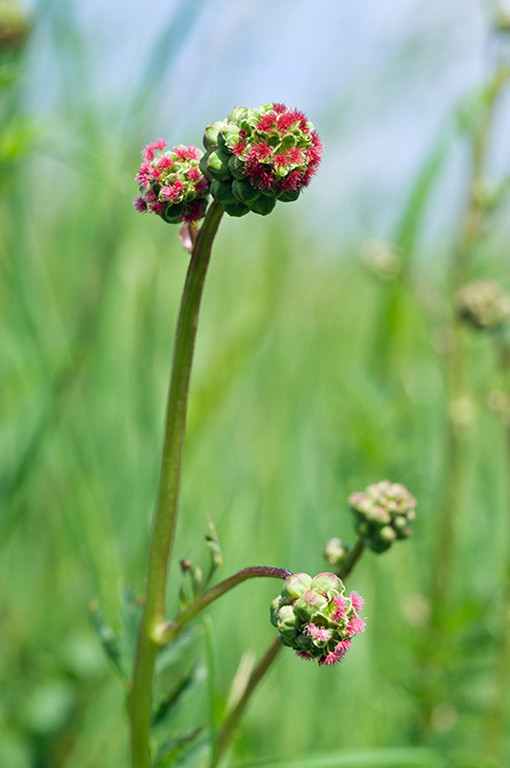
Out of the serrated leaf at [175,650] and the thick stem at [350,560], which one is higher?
the thick stem at [350,560]

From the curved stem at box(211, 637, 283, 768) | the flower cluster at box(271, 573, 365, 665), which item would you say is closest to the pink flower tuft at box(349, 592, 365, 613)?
the flower cluster at box(271, 573, 365, 665)

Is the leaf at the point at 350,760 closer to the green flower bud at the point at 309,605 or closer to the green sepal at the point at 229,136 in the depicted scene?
the green flower bud at the point at 309,605

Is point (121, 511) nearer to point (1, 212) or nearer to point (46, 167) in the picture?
point (1, 212)

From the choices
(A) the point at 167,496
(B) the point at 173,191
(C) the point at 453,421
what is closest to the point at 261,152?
(B) the point at 173,191

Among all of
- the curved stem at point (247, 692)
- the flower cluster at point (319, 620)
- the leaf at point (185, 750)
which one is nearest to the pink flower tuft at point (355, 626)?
the flower cluster at point (319, 620)

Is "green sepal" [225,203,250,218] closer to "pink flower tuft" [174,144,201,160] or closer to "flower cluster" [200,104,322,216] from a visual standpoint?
"flower cluster" [200,104,322,216]

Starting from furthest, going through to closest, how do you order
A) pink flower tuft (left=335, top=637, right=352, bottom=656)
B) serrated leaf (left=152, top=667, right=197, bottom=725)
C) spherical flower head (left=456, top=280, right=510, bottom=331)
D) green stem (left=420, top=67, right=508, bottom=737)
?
green stem (left=420, top=67, right=508, bottom=737) < spherical flower head (left=456, top=280, right=510, bottom=331) < serrated leaf (left=152, top=667, right=197, bottom=725) < pink flower tuft (left=335, top=637, right=352, bottom=656)

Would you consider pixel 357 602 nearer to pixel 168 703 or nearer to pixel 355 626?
pixel 355 626
